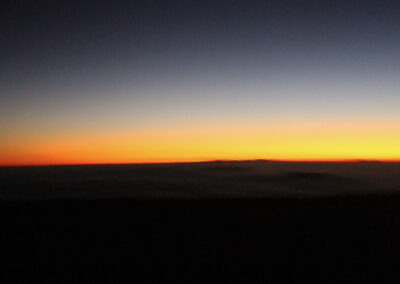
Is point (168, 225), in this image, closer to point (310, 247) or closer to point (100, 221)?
point (100, 221)

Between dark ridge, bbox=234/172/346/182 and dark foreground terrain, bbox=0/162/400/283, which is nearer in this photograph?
dark foreground terrain, bbox=0/162/400/283

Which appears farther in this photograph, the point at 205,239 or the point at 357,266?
the point at 205,239

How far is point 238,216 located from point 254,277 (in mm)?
3261

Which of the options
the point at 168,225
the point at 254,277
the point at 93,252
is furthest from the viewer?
the point at 168,225

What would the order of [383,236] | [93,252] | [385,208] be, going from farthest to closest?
1. [385,208]
2. [383,236]
3. [93,252]

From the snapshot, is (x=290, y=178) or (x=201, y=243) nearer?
(x=201, y=243)

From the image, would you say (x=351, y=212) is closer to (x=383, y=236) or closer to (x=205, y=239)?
(x=383, y=236)

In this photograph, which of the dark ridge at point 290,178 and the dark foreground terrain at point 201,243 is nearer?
the dark foreground terrain at point 201,243

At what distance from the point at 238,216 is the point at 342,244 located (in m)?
2.69

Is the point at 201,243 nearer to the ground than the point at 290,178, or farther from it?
farther from it

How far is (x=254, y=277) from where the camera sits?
4461 millimetres

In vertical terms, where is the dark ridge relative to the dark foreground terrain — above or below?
below

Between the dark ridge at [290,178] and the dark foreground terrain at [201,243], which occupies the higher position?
the dark foreground terrain at [201,243]

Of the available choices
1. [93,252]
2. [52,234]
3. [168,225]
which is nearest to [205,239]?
[168,225]
